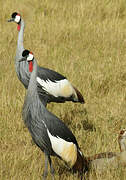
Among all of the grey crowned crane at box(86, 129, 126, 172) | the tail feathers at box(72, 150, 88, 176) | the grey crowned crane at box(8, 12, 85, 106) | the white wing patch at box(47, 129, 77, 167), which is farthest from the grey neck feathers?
the grey crowned crane at box(8, 12, 85, 106)

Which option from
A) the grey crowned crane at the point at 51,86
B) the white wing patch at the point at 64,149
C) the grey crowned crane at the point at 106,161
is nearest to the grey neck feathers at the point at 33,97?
the white wing patch at the point at 64,149

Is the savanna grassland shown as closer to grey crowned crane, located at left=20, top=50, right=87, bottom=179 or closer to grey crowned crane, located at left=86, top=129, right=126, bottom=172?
grey crowned crane, located at left=86, top=129, right=126, bottom=172

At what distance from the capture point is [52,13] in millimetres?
8734

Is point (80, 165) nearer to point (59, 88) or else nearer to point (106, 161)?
point (106, 161)

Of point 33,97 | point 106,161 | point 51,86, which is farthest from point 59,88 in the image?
point 106,161

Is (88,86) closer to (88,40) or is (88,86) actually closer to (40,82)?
(40,82)

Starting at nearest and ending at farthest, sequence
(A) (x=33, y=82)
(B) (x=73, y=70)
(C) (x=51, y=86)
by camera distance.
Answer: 1. (A) (x=33, y=82)
2. (C) (x=51, y=86)
3. (B) (x=73, y=70)

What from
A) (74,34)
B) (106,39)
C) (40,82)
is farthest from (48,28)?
(40,82)

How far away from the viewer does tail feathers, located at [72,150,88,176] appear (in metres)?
3.47

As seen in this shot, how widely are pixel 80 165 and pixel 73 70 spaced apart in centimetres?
285

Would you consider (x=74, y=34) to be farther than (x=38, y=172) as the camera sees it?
Yes

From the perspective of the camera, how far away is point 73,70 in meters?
6.17

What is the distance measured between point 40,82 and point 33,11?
458 cm

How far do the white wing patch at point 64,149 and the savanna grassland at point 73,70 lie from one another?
0.63ft
